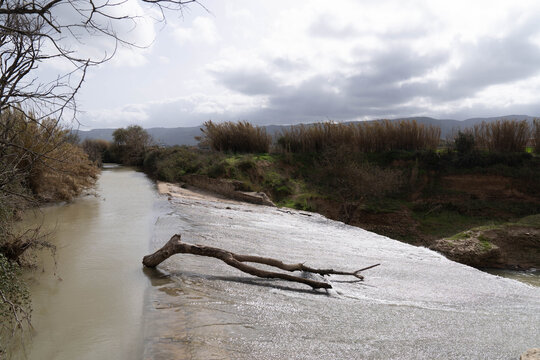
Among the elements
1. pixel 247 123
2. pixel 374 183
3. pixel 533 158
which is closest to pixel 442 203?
pixel 374 183

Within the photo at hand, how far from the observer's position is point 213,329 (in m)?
2.93

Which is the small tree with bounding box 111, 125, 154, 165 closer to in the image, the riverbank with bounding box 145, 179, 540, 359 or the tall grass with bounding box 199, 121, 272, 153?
the tall grass with bounding box 199, 121, 272, 153

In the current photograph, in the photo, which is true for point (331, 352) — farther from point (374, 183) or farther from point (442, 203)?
point (442, 203)

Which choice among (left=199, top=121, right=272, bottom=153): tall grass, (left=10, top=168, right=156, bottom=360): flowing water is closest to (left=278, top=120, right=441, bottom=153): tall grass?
(left=199, top=121, right=272, bottom=153): tall grass

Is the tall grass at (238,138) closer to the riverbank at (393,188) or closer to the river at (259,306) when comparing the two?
the riverbank at (393,188)

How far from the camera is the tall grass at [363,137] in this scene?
17000mm

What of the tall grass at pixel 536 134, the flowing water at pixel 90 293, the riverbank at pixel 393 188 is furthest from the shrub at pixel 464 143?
the flowing water at pixel 90 293

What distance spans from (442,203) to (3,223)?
1452 cm

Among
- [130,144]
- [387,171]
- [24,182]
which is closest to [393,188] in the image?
[387,171]

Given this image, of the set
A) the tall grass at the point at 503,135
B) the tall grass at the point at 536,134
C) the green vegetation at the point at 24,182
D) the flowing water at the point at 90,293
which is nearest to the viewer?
the flowing water at the point at 90,293

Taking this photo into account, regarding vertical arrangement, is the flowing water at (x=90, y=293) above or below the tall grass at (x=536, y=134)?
below

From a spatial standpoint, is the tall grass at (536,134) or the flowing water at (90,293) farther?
the tall grass at (536,134)

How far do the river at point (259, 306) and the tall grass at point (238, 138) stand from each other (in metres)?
11.6

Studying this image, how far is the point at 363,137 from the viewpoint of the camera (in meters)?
17.4
